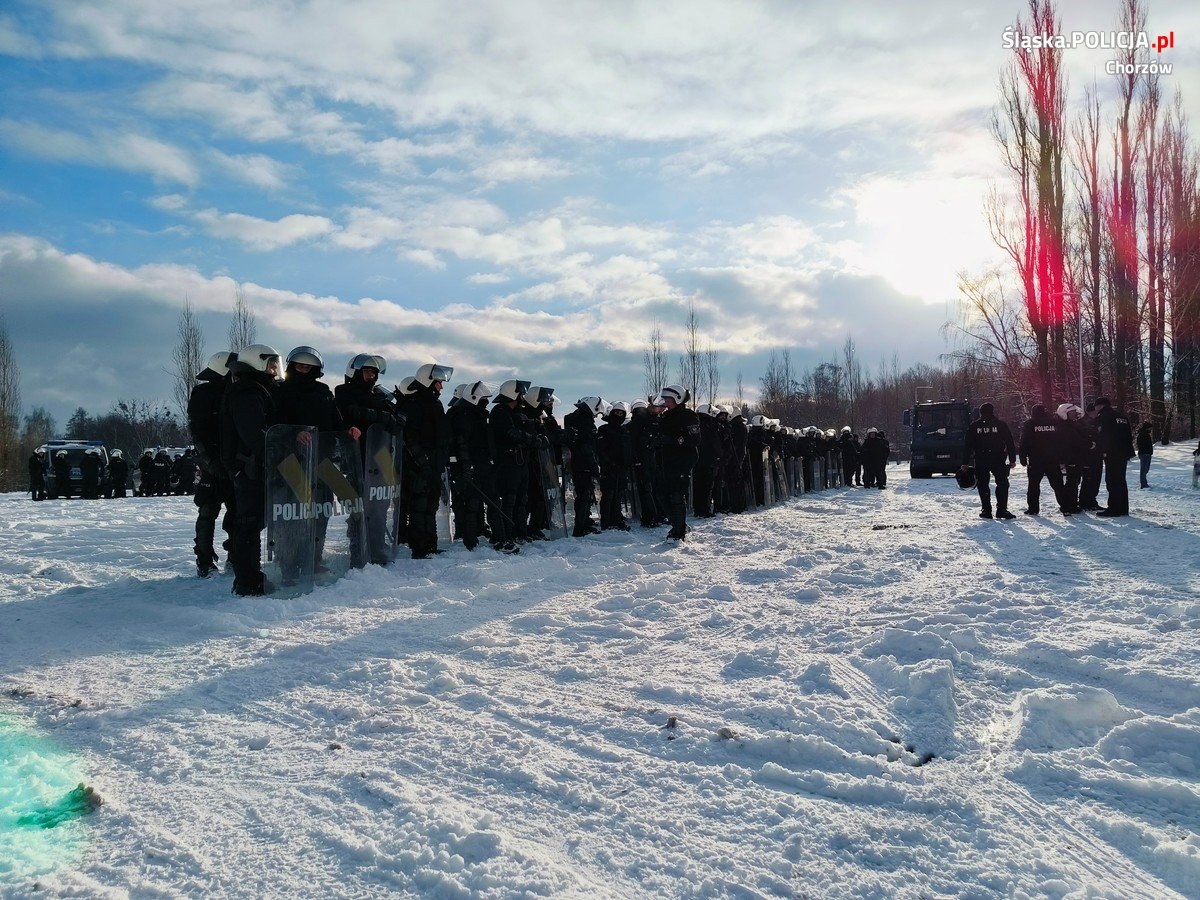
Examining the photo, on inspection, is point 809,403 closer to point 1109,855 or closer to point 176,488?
point 176,488

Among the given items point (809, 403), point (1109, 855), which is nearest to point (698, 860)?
point (1109, 855)

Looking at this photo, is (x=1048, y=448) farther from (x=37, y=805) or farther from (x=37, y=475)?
(x=37, y=475)

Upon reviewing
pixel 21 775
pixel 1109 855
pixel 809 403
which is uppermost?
pixel 809 403

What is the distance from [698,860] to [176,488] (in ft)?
111

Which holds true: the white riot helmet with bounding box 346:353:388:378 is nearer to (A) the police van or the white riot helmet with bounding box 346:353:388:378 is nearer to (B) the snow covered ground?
(B) the snow covered ground

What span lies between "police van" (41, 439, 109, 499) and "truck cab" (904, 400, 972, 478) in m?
27.6

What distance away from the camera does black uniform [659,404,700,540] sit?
10.6 m

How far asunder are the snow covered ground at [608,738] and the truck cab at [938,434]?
2109 centimetres

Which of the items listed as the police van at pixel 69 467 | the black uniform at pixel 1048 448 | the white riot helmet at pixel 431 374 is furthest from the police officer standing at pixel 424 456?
the police van at pixel 69 467

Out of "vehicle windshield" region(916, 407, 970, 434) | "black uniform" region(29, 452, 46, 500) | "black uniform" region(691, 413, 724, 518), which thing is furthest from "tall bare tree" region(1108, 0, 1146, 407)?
"black uniform" region(29, 452, 46, 500)

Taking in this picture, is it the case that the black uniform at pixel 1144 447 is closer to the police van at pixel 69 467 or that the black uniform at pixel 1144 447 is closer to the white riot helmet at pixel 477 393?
the white riot helmet at pixel 477 393

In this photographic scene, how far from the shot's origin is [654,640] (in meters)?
5.41

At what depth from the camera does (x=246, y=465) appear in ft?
22.5

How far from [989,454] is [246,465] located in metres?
11.0
